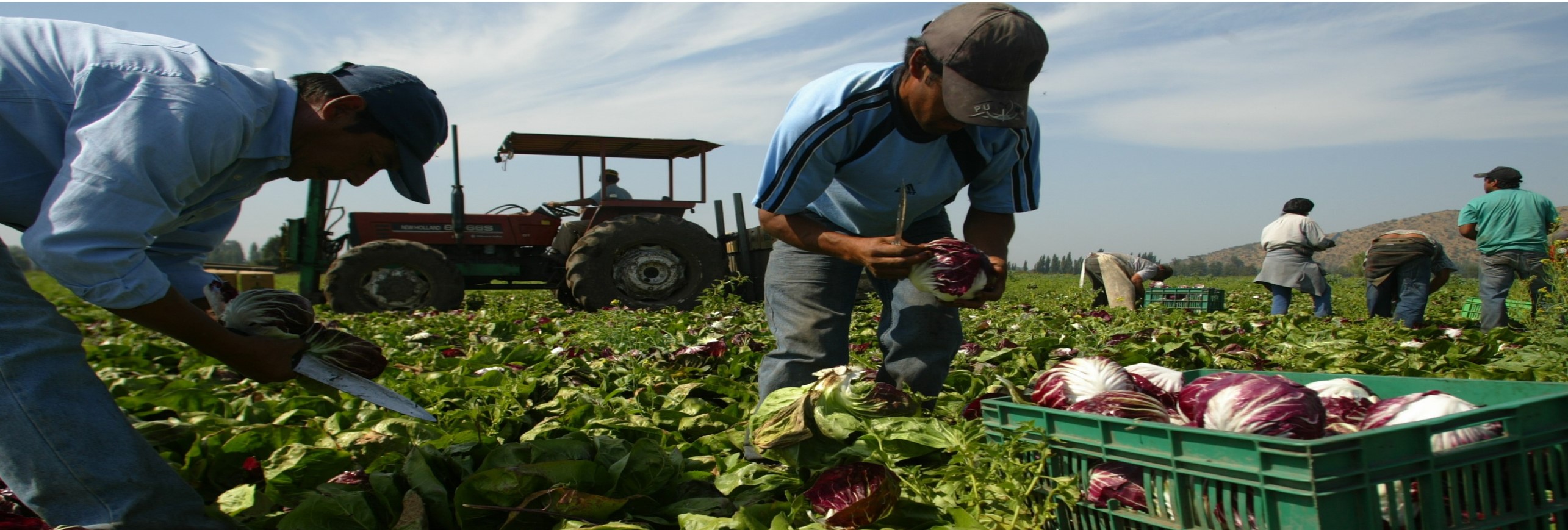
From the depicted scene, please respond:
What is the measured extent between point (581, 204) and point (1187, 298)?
7.53 metres

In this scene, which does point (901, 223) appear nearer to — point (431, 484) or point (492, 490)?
point (492, 490)

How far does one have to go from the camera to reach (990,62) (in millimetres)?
2357

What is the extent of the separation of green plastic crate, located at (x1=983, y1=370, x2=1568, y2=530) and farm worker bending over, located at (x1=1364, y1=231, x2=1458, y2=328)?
7109 millimetres

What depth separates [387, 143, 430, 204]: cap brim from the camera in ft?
7.77

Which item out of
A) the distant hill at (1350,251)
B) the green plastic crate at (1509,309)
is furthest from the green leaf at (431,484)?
the distant hill at (1350,251)

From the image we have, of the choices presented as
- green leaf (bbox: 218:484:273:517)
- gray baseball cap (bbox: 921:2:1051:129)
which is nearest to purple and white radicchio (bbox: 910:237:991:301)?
gray baseball cap (bbox: 921:2:1051:129)

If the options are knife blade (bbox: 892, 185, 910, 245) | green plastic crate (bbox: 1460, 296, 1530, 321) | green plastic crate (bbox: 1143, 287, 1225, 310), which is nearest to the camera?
knife blade (bbox: 892, 185, 910, 245)

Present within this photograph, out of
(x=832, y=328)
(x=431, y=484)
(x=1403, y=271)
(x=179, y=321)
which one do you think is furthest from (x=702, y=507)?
(x=1403, y=271)

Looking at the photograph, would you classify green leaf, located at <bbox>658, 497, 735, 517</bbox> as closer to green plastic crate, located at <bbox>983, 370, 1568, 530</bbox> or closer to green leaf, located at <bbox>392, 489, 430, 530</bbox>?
green leaf, located at <bbox>392, 489, 430, 530</bbox>

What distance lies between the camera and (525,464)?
2363mm

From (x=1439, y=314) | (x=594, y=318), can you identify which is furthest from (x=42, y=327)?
(x=1439, y=314)

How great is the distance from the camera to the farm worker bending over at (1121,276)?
36.1 feet

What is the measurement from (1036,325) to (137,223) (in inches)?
197

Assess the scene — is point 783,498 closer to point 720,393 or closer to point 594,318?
point 720,393
